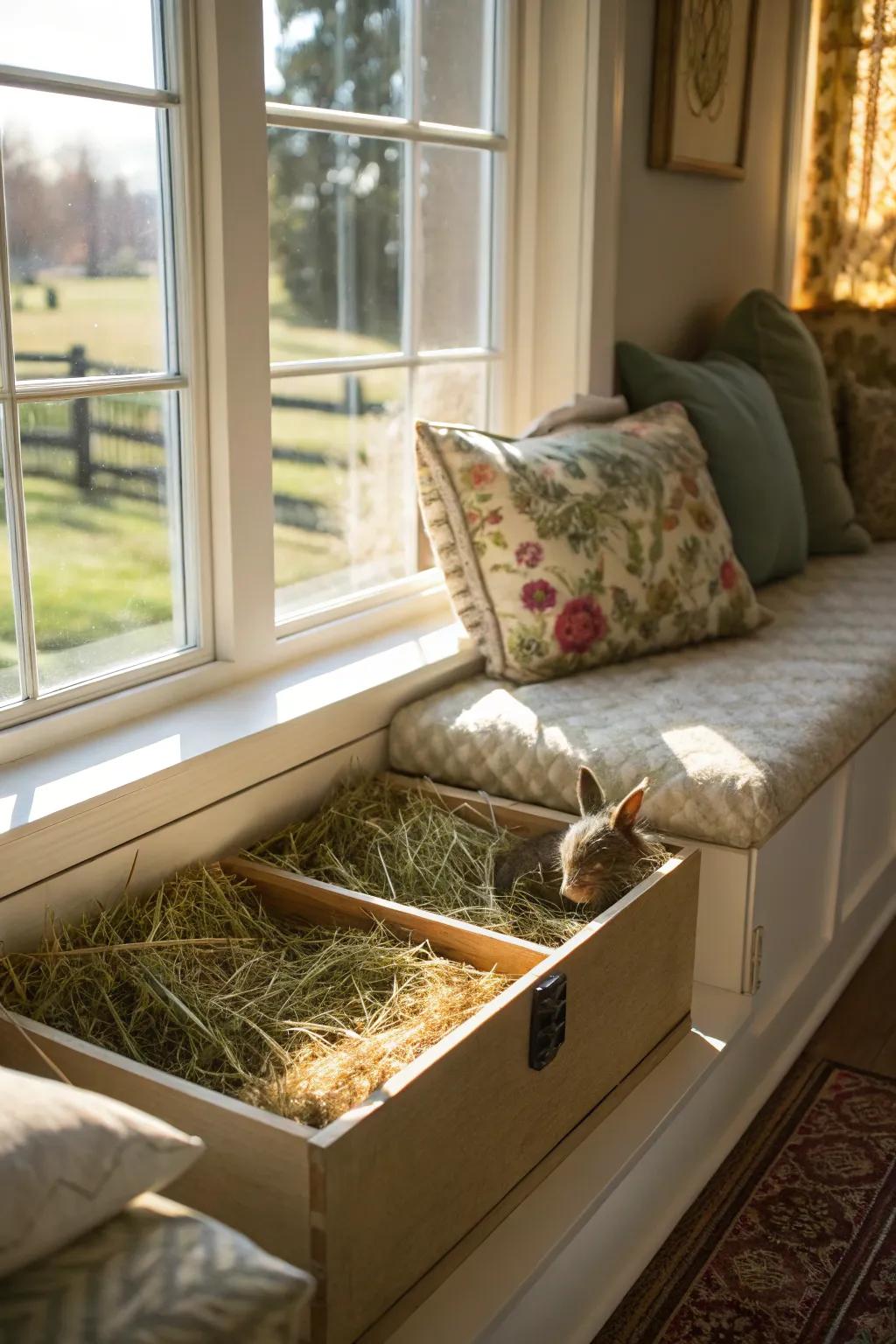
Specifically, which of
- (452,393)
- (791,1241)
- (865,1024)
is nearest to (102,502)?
(452,393)

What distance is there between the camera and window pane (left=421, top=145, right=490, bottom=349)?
7.68ft

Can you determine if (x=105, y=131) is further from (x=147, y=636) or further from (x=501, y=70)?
(x=501, y=70)

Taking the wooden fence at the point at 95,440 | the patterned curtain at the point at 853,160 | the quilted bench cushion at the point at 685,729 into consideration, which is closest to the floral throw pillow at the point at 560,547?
the quilted bench cushion at the point at 685,729

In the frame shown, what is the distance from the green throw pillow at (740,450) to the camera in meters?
2.61

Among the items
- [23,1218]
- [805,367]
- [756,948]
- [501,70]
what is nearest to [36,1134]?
[23,1218]

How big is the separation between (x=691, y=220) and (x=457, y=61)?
2.86 ft

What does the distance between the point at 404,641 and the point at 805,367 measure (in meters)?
1.36

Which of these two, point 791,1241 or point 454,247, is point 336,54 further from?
point 791,1241

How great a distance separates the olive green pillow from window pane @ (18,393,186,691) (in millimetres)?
1659

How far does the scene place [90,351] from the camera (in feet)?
5.52

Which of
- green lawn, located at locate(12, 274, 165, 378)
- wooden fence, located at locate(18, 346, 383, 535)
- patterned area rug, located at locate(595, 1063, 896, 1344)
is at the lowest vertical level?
patterned area rug, located at locate(595, 1063, 896, 1344)

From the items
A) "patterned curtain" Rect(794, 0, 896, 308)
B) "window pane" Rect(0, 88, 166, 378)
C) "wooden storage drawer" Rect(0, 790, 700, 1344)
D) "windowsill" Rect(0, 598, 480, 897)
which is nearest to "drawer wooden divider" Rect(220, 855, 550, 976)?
"wooden storage drawer" Rect(0, 790, 700, 1344)

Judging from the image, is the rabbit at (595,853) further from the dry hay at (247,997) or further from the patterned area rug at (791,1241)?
the patterned area rug at (791,1241)

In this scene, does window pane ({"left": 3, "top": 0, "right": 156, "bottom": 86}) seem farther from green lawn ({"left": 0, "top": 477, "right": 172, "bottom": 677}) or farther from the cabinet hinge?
the cabinet hinge
